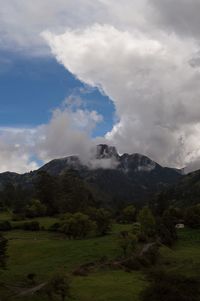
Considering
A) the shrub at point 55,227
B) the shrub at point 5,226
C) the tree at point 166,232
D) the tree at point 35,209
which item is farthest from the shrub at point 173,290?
the tree at point 35,209

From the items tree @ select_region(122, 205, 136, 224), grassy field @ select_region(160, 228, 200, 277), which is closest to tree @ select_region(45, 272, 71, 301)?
grassy field @ select_region(160, 228, 200, 277)

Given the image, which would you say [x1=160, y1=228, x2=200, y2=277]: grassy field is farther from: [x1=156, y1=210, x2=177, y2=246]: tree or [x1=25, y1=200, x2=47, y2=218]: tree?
[x1=25, y1=200, x2=47, y2=218]: tree

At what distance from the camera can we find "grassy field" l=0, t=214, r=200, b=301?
63609mm

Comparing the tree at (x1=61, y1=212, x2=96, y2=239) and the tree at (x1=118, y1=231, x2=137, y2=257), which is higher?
the tree at (x1=61, y1=212, x2=96, y2=239)

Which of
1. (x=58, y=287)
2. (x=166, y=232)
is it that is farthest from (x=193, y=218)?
(x=58, y=287)

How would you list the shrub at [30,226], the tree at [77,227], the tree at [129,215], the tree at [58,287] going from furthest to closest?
the tree at [129,215] → the shrub at [30,226] → the tree at [77,227] → the tree at [58,287]

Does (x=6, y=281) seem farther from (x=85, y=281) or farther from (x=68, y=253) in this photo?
(x=68, y=253)

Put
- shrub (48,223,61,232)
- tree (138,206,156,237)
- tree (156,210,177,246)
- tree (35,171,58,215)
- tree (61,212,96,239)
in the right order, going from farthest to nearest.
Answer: tree (35,171,58,215) → shrub (48,223,61,232) → tree (61,212,96,239) → tree (138,206,156,237) → tree (156,210,177,246)

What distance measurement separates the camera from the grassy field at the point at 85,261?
63609mm

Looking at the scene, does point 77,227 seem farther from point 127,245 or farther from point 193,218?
point 193,218

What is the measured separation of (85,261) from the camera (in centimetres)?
8488

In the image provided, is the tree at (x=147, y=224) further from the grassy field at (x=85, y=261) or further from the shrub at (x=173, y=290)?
the shrub at (x=173, y=290)

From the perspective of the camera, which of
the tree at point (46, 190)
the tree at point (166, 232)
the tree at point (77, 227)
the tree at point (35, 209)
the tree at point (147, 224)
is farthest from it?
the tree at point (46, 190)

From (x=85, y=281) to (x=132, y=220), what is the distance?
102 metres
